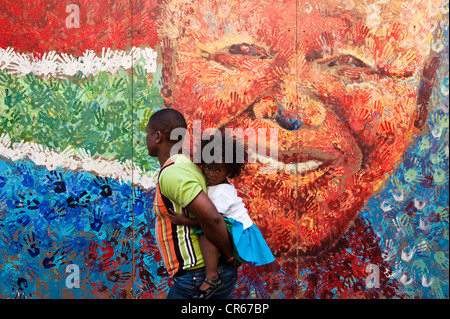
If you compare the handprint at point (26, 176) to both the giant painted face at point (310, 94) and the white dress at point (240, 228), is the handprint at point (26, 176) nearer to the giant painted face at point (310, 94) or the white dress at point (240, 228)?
the giant painted face at point (310, 94)

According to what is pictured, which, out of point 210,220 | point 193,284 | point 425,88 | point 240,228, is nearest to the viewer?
point 210,220

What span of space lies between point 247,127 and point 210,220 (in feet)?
6.93

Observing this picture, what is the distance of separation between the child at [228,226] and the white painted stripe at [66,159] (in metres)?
1.69

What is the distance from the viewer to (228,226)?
2.56 meters

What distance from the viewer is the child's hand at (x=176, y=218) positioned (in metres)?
2.42

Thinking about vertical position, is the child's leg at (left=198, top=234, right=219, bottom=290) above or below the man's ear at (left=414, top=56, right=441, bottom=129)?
below

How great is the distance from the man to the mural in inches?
65.6

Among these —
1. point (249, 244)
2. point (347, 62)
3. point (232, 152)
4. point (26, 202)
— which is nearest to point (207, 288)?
point (249, 244)

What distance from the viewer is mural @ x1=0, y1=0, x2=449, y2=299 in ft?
13.8

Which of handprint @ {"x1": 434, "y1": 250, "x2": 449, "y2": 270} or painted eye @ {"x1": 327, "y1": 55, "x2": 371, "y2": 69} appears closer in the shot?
painted eye @ {"x1": 327, "y1": 55, "x2": 371, "y2": 69}

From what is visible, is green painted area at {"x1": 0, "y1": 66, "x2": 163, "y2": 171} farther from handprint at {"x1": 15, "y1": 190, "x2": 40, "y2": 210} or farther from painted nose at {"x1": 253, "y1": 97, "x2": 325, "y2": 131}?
painted nose at {"x1": 253, "y1": 97, "x2": 325, "y2": 131}

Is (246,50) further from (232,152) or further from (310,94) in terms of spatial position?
(232,152)

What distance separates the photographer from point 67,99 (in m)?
4.20

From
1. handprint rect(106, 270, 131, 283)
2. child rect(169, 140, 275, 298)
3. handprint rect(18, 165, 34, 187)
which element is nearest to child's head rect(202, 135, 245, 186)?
child rect(169, 140, 275, 298)
